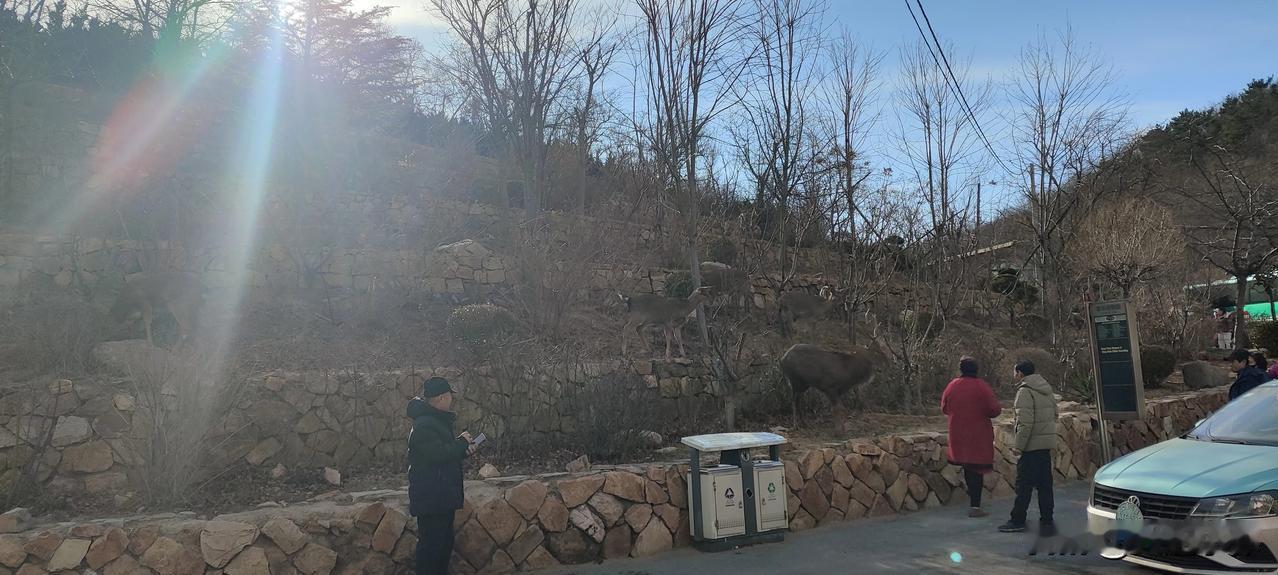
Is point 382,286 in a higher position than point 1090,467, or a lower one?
higher

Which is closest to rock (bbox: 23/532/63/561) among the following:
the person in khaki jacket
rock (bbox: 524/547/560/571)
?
rock (bbox: 524/547/560/571)

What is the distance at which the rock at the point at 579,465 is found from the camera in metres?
7.71

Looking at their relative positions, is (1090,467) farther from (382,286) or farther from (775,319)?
(382,286)

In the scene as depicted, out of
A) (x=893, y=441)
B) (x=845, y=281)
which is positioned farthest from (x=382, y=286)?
(x=845, y=281)

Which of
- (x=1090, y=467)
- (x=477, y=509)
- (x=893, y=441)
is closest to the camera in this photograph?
(x=477, y=509)

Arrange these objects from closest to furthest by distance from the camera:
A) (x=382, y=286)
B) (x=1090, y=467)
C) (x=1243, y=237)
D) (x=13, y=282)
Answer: (x=1090, y=467), (x=13, y=282), (x=382, y=286), (x=1243, y=237)

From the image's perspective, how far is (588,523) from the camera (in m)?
6.71

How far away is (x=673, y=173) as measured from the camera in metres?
13.3

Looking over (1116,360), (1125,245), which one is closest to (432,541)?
(1116,360)

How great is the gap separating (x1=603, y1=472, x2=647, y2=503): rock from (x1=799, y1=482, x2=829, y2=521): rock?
1825 mm

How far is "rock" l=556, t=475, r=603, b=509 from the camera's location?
6.73 metres

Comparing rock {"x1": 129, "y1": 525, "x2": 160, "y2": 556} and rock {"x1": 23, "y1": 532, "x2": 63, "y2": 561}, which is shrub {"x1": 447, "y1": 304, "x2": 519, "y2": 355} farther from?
rock {"x1": 23, "y1": 532, "x2": 63, "y2": 561}

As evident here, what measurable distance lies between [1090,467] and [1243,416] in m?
4.35

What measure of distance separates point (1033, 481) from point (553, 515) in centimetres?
444
